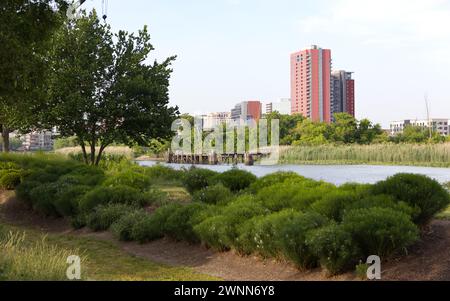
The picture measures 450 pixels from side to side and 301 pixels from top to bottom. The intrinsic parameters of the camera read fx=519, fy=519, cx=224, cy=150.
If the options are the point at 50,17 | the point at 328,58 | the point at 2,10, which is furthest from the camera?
the point at 328,58

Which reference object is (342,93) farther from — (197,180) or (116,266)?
(116,266)

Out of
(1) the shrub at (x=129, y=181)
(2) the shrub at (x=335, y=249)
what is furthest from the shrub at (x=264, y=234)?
(1) the shrub at (x=129, y=181)

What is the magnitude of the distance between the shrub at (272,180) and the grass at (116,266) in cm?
334

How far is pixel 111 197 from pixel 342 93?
6050cm

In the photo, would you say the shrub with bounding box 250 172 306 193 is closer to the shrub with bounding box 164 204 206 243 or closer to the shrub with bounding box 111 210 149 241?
the shrub with bounding box 164 204 206 243

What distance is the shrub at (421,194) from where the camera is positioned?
8102 millimetres

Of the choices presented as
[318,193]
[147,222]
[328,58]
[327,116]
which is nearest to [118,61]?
[147,222]

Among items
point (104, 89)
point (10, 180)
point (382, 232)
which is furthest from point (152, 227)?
point (104, 89)

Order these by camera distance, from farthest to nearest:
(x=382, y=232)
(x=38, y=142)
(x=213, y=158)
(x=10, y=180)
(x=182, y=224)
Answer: (x=38, y=142) < (x=213, y=158) < (x=10, y=180) < (x=182, y=224) < (x=382, y=232)

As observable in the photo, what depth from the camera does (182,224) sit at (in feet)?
32.9

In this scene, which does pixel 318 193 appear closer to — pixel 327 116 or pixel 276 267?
pixel 276 267

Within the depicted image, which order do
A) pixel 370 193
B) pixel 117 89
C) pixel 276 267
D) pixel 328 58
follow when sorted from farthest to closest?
pixel 328 58
pixel 117 89
pixel 370 193
pixel 276 267
